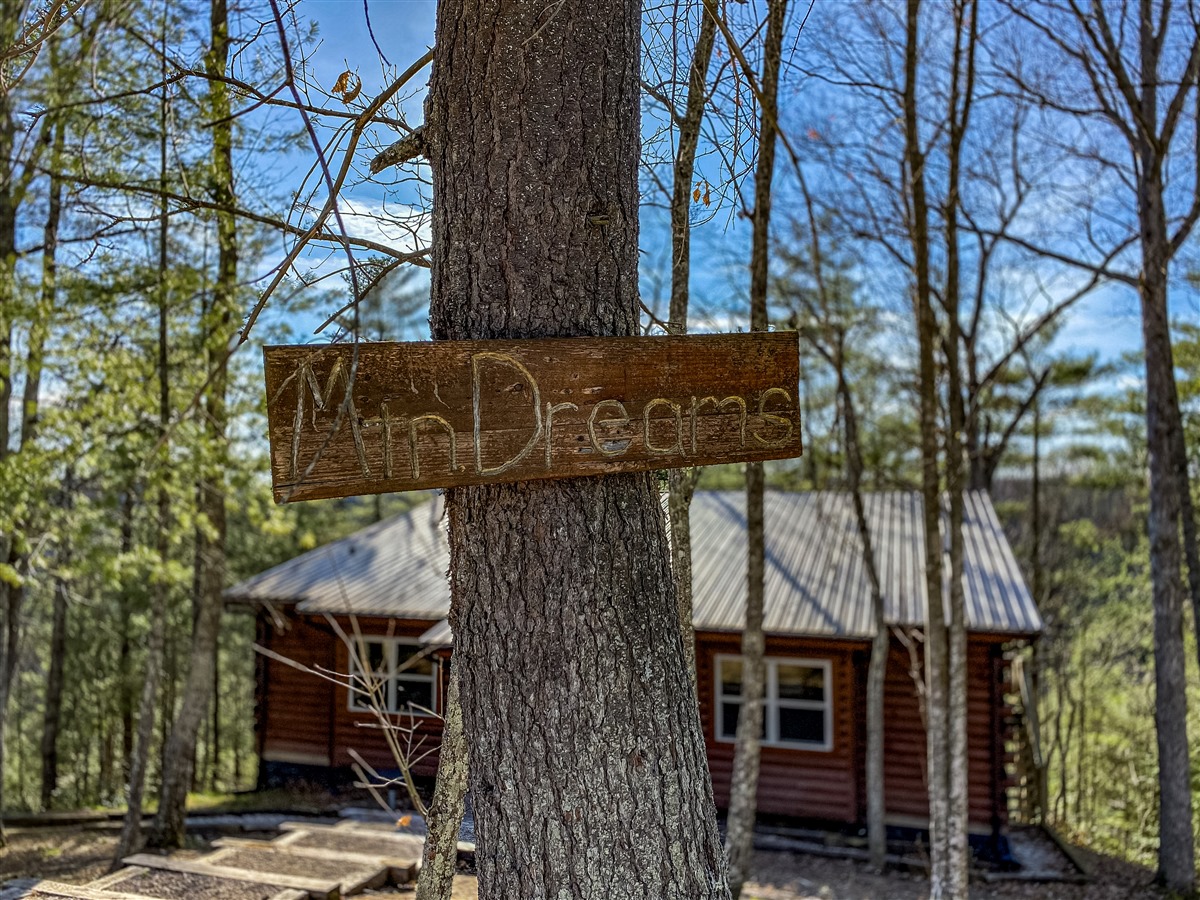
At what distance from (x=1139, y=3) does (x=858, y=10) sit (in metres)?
4.01

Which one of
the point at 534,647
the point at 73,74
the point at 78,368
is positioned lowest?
the point at 534,647

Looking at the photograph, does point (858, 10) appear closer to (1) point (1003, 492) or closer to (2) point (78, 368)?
(2) point (78, 368)

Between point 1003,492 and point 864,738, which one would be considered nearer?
point 864,738

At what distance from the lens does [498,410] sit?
5.58 feet

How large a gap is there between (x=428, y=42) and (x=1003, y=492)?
73.2 feet

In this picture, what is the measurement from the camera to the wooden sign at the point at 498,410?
5.28ft

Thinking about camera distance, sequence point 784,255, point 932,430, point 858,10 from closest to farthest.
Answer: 1. point 932,430
2. point 858,10
3. point 784,255

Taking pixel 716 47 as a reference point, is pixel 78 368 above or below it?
below

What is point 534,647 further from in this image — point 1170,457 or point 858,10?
point 1170,457

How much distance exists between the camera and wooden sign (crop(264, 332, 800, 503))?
161 centimetres

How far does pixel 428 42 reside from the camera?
8.67 ft

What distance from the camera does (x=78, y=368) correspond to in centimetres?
822

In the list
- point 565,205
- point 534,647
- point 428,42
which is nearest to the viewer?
point 534,647

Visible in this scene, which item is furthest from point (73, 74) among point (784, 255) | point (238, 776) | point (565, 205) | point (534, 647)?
point (238, 776)
